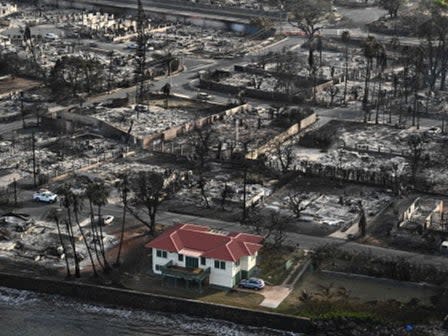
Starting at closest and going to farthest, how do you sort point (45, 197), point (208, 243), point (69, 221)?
point (208, 243), point (69, 221), point (45, 197)

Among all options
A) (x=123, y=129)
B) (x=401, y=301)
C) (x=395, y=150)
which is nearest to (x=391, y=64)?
(x=395, y=150)

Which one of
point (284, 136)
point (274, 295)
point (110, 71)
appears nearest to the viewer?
point (274, 295)

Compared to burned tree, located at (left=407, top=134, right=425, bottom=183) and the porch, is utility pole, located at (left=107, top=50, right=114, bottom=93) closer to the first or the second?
burned tree, located at (left=407, top=134, right=425, bottom=183)

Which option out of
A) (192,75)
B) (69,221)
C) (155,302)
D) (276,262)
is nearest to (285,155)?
(276,262)

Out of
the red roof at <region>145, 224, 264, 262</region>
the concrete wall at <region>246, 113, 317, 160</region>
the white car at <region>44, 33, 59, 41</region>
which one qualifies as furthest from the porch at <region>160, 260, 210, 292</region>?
the white car at <region>44, 33, 59, 41</region>

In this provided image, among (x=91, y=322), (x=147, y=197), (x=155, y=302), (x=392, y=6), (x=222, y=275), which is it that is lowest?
(x=91, y=322)

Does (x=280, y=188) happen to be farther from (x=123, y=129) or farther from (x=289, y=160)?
(x=123, y=129)

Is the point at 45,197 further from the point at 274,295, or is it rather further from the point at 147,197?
the point at 274,295
